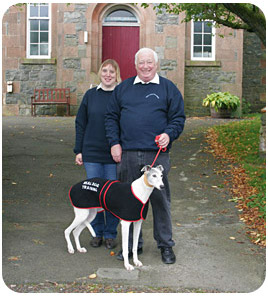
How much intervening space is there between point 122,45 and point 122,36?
13.4 inches

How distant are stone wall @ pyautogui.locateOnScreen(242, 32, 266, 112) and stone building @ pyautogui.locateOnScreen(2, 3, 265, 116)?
128 cm

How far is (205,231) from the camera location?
6.08 m

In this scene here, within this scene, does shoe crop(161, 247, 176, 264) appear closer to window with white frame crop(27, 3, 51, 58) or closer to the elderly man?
the elderly man

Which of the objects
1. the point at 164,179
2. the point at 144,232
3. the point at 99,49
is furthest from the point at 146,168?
the point at 99,49

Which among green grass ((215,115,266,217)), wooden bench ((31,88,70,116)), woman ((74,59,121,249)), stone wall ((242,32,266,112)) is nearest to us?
woman ((74,59,121,249))

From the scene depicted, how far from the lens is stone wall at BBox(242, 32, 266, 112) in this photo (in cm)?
1955

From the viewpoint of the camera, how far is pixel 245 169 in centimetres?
899

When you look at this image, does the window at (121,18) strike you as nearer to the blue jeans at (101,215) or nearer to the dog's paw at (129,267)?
the blue jeans at (101,215)

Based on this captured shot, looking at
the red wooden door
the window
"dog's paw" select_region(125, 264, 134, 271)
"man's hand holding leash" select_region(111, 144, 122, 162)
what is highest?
the window

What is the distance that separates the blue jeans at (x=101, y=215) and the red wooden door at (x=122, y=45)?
13.0m

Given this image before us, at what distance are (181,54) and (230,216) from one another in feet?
38.6

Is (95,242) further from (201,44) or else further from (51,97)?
(201,44)

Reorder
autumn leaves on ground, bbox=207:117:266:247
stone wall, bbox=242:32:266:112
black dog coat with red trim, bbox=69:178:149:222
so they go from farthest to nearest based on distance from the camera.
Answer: stone wall, bbox=242:32:266:112, autumn leaves on ground, bbox=207:117:266:247, black dog coat with red trim, bbox=69:178:149:222

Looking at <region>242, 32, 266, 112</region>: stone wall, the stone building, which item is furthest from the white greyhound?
<region>242, 32, 266, 112</region>: stone wall
